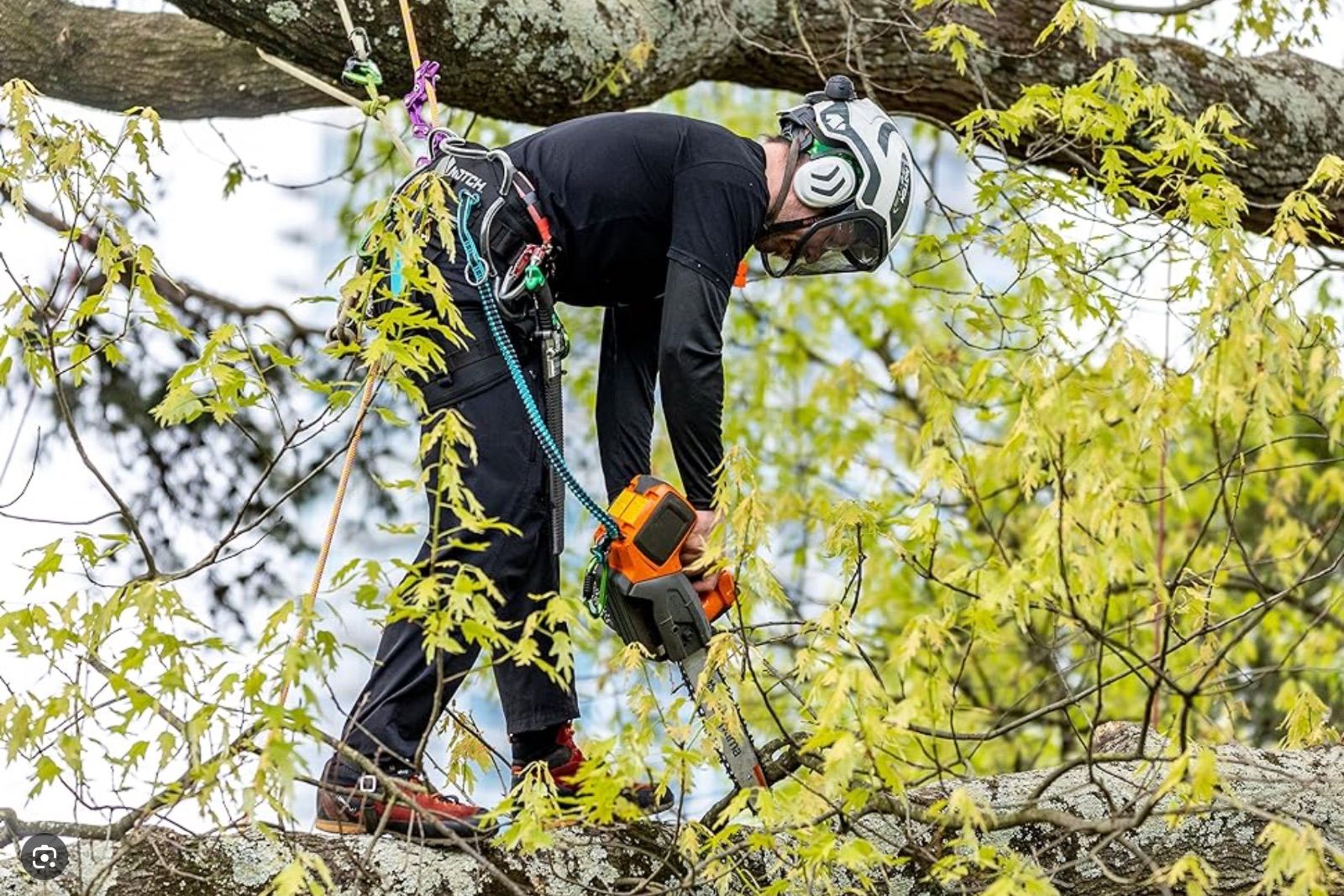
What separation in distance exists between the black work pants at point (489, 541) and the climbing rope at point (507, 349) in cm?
4

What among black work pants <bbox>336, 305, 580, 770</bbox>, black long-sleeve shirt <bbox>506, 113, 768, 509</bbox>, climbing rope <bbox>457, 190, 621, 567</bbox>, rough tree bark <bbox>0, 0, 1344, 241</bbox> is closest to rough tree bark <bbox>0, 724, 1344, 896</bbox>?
black work pants <bbox>336, 305, 580, 770</bbox>

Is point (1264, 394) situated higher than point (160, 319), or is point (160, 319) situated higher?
point (160, 319)

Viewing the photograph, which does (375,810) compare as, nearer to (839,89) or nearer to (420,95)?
(420,95)

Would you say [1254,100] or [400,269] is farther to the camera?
[1254,100]

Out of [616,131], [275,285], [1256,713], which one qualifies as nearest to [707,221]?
[616,131]

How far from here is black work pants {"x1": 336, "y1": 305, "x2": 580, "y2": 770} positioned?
3.27 m

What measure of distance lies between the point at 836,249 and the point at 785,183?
0.20 m

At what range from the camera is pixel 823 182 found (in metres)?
3.54

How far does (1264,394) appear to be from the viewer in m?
2.69

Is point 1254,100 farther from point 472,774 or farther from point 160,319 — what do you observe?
point 160,319

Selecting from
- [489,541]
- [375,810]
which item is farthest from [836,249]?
[375,810]

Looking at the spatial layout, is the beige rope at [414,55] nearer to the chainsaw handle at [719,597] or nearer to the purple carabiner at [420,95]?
the purple carabiner at [420,95]

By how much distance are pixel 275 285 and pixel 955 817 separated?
22.0 feet

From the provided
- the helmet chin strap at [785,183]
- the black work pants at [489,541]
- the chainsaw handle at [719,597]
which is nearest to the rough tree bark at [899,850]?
the black work pants at [489,541]
